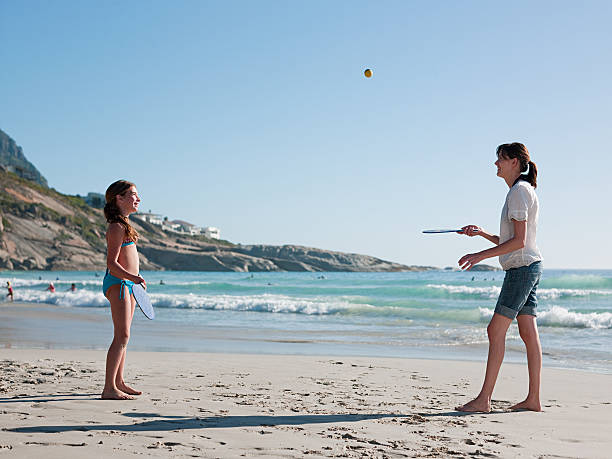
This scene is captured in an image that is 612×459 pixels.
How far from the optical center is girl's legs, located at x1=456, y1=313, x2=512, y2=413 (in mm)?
4477

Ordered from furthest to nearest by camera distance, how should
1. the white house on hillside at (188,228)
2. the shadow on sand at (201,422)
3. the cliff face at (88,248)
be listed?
the white house on hillside at (188,228) → the cliff face at (88,248) → the shadow on sand at (201,422)

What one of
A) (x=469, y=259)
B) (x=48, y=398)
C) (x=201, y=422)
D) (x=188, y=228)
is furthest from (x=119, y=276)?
(x=188, y=228)

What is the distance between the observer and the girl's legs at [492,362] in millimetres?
4477

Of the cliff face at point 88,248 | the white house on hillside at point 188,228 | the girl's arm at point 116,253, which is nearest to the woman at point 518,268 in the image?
the girl's arm at point 116,253

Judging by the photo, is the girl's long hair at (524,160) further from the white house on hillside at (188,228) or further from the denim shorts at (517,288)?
the white house on hillside at (188,228)

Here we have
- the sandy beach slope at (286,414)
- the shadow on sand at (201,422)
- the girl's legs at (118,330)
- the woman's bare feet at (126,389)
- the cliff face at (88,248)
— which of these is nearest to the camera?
the sandy beach slope at (286,414)

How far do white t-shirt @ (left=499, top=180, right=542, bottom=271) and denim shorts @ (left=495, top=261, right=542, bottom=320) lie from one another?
49 millimetres

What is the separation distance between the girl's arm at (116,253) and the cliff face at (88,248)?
243 ft

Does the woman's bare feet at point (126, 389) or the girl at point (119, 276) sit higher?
the girl at point (119, 276)

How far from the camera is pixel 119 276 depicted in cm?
463

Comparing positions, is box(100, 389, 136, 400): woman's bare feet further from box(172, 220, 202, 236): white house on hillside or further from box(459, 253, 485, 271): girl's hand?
box(172, 220, 202, 236): white house on hillside

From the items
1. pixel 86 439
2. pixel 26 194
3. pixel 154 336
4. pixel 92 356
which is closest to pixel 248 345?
pixel 154 336

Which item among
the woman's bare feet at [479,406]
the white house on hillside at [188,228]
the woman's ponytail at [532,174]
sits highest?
the white house on hillside at [188,228]

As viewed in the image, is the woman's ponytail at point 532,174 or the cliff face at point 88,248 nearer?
the woman's ponytail at point 532,174
